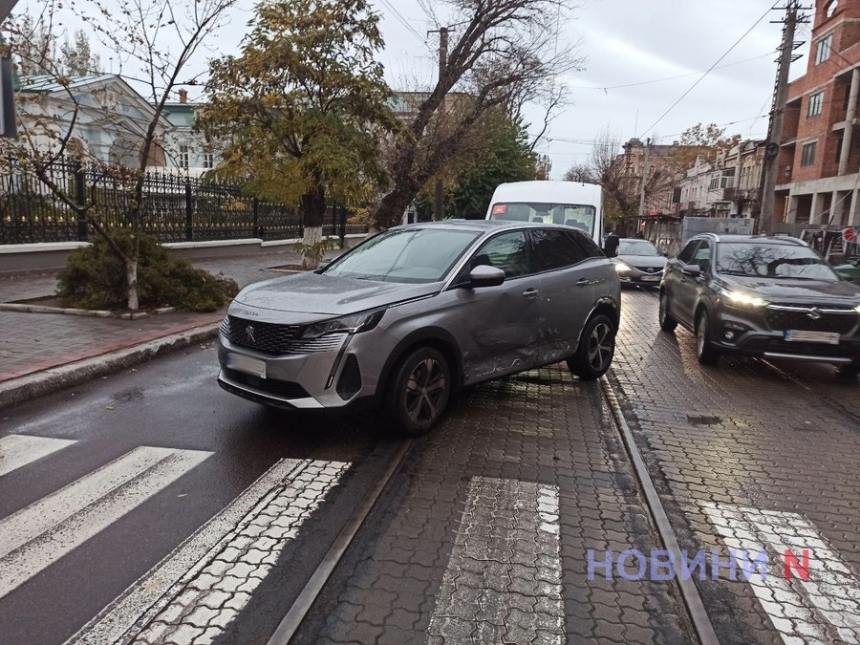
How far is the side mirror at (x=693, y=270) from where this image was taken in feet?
29.8

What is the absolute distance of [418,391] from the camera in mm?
5062

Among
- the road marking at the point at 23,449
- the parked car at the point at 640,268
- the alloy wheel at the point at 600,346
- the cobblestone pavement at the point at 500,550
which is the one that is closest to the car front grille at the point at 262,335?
the cobblestone pavement at the point at 500,550

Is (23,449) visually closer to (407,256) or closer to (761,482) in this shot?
(407,256)

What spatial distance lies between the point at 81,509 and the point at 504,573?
249 centimetres

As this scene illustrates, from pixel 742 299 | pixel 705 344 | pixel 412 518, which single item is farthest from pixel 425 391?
pixel 705 344

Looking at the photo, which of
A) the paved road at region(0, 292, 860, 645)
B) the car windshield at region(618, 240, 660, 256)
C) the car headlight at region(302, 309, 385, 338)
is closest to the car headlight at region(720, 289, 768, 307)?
the paved road at region(0, 292, 860, 645)

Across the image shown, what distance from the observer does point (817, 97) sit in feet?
136

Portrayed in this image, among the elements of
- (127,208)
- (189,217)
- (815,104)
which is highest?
(815,104)

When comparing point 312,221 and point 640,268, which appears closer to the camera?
point 312,221

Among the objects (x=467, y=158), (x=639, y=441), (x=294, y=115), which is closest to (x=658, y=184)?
(x=467, y=158)

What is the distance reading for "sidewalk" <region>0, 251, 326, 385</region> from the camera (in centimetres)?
656

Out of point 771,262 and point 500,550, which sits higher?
point 771,262

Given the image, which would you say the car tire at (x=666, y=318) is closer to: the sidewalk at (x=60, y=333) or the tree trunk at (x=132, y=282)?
the sidewalk at (x=60, y=333)

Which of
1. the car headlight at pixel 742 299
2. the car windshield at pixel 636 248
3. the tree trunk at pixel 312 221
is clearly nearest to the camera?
the car headlight at pixel 742 299
